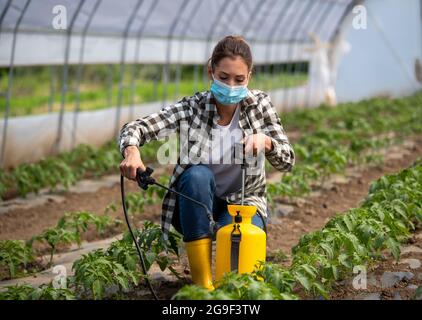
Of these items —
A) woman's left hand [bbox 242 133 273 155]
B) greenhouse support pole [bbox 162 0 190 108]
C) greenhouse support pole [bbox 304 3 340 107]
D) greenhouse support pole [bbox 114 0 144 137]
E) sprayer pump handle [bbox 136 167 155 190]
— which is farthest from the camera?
greenhouse support pole [bbox 304 3 340 107]

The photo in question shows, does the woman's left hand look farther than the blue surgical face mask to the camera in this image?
No

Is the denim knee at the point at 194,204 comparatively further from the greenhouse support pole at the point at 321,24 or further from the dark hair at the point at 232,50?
the greenhouse support pole at the point at 321,24

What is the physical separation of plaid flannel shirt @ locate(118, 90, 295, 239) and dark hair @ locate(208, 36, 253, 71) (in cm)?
21

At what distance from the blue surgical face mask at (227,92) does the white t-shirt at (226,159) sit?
16 centimetres

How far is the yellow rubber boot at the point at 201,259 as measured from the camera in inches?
144

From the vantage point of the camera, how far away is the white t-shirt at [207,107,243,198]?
3.83 metres

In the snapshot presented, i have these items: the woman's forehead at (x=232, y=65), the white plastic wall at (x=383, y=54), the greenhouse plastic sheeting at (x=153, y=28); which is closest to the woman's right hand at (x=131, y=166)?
the woman's forehead at (x=232, y=65)

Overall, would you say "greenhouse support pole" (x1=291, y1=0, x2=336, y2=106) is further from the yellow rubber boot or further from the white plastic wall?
the yellow rubber boot

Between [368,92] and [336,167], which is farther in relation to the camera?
[368,92]

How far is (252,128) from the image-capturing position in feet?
12.7

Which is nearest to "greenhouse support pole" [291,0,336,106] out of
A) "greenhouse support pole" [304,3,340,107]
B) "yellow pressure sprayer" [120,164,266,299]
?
"greenhouse support pole" [304,3,340,107]

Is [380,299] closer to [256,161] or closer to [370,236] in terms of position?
[370,236]
